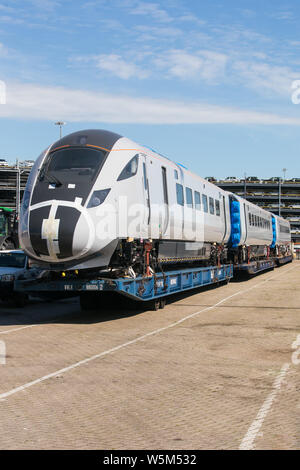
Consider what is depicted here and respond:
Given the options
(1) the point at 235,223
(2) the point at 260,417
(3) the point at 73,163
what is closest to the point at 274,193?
(1) the point at 235,223

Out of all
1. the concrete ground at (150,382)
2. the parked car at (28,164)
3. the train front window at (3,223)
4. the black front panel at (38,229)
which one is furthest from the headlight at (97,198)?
the parked car at (28,164)

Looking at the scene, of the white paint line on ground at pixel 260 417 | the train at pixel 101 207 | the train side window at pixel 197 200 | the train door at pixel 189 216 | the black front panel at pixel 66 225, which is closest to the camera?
the white paint line on ground at pixel 260 417

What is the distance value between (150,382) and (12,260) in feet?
37.3

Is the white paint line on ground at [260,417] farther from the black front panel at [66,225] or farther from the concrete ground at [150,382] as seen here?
the black front panel at [66,225]

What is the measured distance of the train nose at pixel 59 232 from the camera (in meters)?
12.1

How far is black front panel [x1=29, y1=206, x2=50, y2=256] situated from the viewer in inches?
486

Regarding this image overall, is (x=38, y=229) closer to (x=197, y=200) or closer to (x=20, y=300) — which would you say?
(x=20, y=300)

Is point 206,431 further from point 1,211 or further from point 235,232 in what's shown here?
point 1,211

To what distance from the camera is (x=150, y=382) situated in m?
7.98

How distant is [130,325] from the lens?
13555mm

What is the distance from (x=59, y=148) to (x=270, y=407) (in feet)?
28.9

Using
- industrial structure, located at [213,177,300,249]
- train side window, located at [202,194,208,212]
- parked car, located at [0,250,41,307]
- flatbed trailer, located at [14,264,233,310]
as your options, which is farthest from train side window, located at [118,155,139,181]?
industrial structure, located at [213,177,300,249]

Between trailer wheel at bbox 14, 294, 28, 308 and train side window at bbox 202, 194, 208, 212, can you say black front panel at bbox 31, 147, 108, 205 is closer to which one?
trailer wheel at bbox 14, 294, 28, 308
